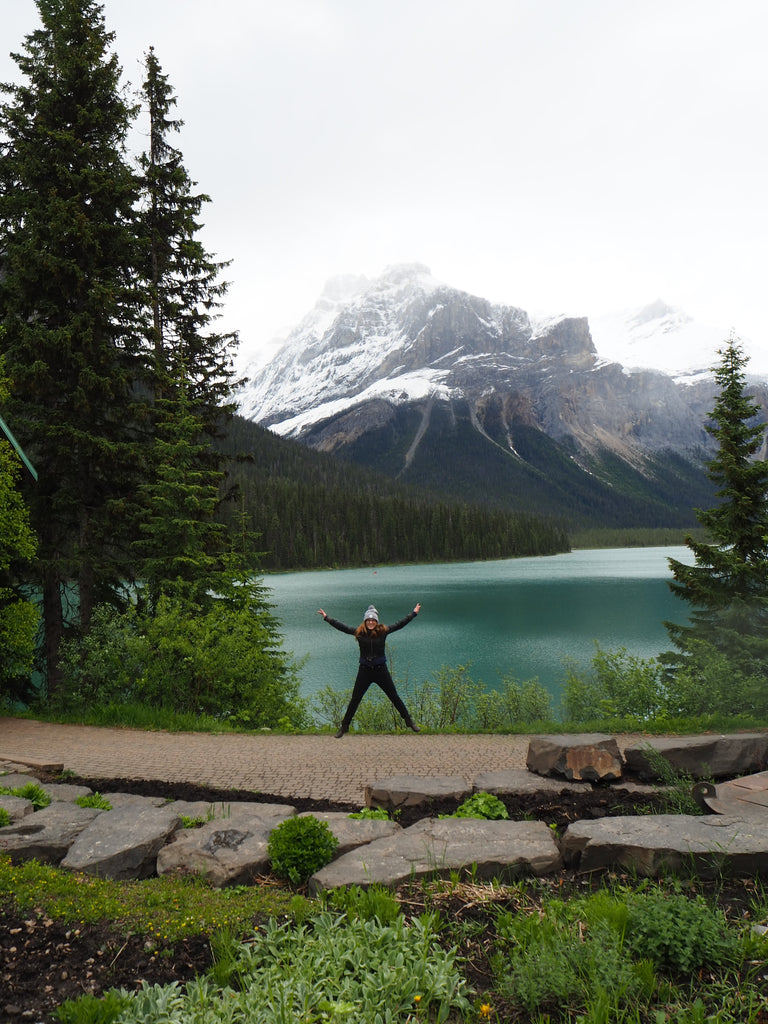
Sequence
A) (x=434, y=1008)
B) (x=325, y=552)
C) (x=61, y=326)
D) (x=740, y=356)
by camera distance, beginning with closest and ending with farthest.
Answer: (x=434, y=1008) → (x=61, y=326) → (x=740, y=356) → (x=325, y=552)

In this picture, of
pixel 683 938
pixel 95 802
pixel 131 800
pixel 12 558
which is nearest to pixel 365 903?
pixel 683 938

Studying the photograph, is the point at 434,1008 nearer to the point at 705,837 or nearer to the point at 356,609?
the point at 705,837

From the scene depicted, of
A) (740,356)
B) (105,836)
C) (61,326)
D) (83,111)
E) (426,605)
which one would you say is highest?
(83,111)

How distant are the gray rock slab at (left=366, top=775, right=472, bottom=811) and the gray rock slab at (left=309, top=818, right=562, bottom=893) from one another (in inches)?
62.2

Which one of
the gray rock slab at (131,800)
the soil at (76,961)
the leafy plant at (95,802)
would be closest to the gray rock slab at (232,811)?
the gray rock slab at (131,800)

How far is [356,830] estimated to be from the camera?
5.27 m

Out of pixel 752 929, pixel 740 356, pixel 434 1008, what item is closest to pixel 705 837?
pixel 752 929

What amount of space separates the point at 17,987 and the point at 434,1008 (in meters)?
2.25

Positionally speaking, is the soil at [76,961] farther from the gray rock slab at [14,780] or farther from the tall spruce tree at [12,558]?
the tall spruce tree at [12,558]

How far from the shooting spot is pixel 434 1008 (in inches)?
121

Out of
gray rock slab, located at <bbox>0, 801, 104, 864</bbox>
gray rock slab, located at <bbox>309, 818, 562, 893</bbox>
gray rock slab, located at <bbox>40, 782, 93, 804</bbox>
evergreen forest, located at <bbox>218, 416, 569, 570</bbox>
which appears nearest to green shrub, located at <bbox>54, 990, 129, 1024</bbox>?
gray rock slab, located at <bbox>309, 818, 562, 893</bbox>

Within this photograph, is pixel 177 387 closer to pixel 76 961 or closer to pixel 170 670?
pixel 170 670

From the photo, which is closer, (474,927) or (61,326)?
(474,927)

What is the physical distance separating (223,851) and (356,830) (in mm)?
1154
